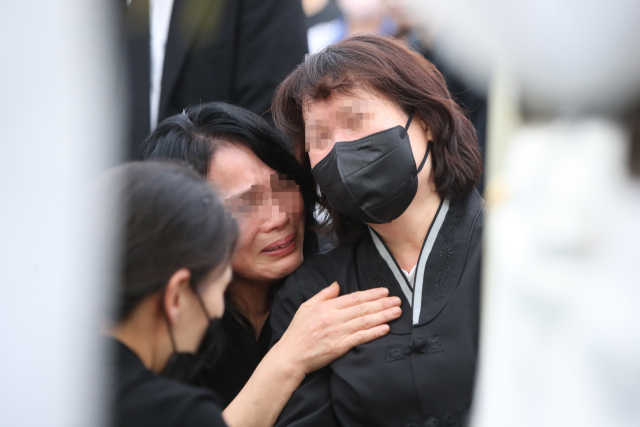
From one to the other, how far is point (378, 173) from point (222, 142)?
2.11ft

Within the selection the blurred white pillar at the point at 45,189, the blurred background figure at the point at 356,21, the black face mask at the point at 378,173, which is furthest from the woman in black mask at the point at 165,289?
the blurred background figure at the point at 356,21

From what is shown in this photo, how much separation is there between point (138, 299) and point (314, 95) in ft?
2.88

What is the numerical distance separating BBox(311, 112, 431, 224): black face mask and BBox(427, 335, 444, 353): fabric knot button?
1.21 ft

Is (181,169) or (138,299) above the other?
(181,169)

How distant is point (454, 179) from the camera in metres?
1.95

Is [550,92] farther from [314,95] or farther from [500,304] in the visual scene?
[314,95]

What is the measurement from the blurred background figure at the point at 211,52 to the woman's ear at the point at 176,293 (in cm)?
144

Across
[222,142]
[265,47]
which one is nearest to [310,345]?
[222,142]

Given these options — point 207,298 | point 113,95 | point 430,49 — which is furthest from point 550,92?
point 430,49

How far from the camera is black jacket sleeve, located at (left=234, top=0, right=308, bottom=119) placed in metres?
2.76

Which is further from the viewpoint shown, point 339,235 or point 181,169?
point 339,235

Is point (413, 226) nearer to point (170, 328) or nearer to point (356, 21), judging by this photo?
point (170, 328)

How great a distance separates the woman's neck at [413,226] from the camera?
1.93m

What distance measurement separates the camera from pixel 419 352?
1756 millimetres
